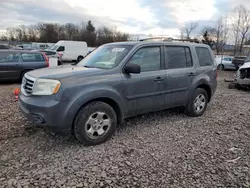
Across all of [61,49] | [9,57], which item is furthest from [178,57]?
[61,49]

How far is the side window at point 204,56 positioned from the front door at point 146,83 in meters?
1.37

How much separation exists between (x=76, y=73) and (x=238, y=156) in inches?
117

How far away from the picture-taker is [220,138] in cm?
412

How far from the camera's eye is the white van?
2301 centimetres

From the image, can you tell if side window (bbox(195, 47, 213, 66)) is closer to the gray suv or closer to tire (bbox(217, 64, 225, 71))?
the gray suv

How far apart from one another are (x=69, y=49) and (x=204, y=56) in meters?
20.2

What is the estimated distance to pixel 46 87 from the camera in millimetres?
3289

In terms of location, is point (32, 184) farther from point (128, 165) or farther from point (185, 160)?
point (185, 160)

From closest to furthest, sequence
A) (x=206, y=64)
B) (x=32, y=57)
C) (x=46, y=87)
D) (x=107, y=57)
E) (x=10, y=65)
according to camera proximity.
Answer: (x=46, y=87), (x=107, y=57), (x=206, y=64), (x=10, y=65), (x=32, y=57)

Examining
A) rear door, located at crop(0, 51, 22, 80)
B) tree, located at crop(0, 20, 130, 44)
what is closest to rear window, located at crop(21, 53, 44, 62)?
rear door, located at crop(0, 51, 22, 80)

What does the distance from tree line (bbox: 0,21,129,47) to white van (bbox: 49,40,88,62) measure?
32010mm

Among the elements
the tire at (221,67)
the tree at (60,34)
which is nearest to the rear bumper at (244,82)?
the tire at (221,67)

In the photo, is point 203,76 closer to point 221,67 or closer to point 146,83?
point 146,83

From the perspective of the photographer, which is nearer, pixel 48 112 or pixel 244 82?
pixel 48 112
